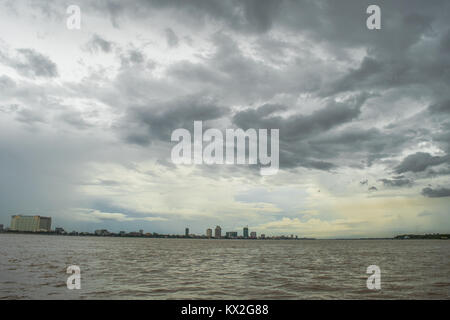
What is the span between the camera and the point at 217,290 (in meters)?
28.0
